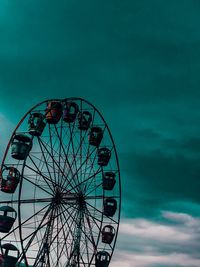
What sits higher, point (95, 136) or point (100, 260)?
point (95, 136)

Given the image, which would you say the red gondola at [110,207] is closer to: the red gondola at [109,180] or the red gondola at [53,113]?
the red gondola at [109,180]

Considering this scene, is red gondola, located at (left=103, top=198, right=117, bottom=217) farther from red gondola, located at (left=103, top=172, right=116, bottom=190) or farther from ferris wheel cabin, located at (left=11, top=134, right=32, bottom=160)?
ferris wheel cabin, located at (left=11, top=134, right=32, bottom=160)

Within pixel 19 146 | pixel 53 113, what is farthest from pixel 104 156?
pixel 19 146

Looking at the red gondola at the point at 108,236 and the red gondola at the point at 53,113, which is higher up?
the red gondola at the point at 53,113

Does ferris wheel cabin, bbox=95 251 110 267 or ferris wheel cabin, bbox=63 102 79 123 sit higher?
ferris wheel cabin, bbox=63 102 79 123

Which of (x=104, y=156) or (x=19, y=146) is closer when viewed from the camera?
(x=19, y=146)

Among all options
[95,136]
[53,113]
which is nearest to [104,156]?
[95,136]

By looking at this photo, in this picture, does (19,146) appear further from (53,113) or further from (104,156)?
(104,156)

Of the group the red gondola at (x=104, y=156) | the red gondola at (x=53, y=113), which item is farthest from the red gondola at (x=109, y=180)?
the red gondola at (x=53, y=113)

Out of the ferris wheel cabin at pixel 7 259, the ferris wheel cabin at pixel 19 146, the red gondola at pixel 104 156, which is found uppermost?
the red gondola at pixel 104 156

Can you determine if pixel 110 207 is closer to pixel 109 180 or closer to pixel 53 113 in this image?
pixel 109 180

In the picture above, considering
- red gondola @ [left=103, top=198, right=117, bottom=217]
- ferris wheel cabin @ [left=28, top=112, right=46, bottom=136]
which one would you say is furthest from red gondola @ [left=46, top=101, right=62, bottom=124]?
red gondola @ [left=103, top=198, right=117, bottom=217]

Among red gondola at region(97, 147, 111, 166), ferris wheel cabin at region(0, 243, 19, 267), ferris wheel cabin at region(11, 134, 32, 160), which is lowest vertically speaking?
ferris wheel cabin at region(0, 243, 19, 267)

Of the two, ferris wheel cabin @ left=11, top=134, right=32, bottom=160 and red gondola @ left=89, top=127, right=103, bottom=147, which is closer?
ferris wheel cabin @ left=11, top=134, right=32, bottom=160
